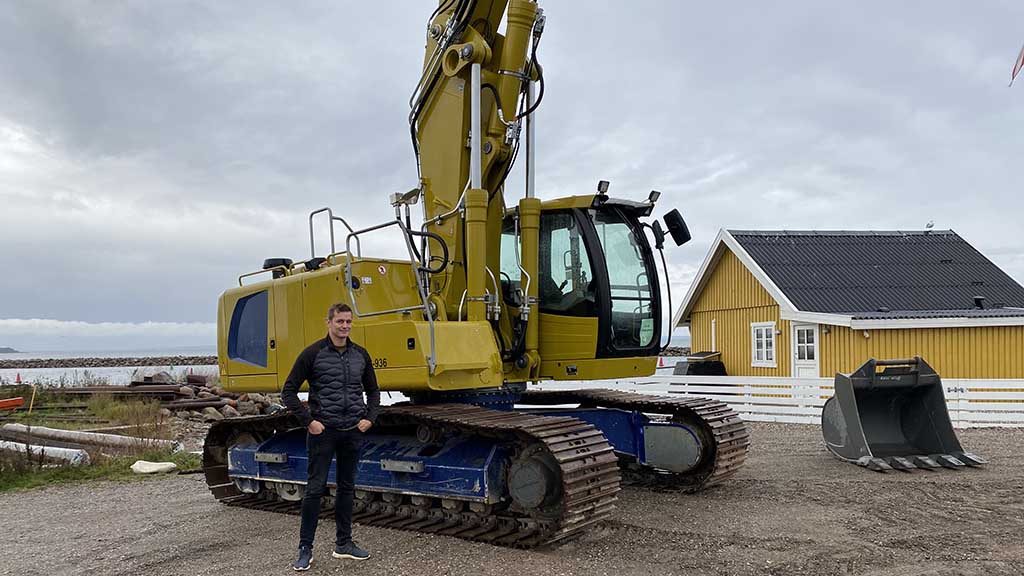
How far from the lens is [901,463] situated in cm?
920

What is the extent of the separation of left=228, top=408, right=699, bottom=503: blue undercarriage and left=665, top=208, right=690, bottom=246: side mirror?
1.82m

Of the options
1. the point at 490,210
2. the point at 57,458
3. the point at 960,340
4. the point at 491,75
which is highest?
the point at 491,75

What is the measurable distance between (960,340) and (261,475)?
1373 cm

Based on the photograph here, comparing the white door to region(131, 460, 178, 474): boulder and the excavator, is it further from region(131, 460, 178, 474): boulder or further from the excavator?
region(131, 460, 178, 474): boulder

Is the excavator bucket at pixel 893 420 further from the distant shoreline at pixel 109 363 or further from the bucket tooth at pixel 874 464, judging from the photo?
the distant shoreline at pixel 109 363

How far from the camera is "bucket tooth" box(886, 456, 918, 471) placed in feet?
30.0

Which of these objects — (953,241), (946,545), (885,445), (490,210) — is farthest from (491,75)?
(953,241)

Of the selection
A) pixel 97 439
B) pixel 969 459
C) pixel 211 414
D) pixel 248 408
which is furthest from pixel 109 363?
pixel 969 459

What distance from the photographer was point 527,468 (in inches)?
251

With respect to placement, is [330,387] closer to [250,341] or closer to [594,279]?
[594,279]

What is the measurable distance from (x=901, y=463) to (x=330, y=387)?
6.41 meters

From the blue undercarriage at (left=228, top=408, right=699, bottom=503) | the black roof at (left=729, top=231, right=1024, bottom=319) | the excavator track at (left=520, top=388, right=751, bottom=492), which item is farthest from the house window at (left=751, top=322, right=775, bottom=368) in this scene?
the blue undercarriage at (left=228, top=408, right=699, bottom=503)

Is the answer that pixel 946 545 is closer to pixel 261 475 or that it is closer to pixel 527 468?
pixel 527 468

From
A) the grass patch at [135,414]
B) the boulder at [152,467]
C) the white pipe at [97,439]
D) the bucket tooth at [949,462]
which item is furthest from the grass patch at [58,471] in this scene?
the bucket tooth at [949,462]
